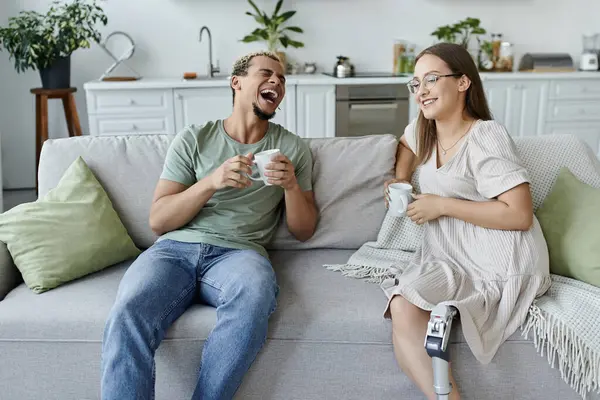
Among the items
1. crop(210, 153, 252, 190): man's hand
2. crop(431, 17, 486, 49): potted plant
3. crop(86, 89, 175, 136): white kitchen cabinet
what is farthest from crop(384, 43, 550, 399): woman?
Answer: crop(431, 17, 486, 49): potted plant

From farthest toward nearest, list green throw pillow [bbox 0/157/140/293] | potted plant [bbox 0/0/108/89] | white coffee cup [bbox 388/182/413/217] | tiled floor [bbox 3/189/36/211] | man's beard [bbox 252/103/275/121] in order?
tiled floor [bbox 3/189/36/211], potted plant [bbox 0/0/108/89], man's beard [bbox 252/103/275/121], green throw pillow [bbox 0/157/140/293], white coffee cup [bbox 388/182/413/217]

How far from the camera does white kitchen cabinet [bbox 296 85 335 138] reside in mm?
4238

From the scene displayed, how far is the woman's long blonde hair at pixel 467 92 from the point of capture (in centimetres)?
186

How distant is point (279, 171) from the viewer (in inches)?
70.0

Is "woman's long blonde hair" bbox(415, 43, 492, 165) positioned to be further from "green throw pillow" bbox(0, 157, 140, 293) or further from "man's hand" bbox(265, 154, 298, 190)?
"green throw pillow" bbox(0, 157, 140, 293)

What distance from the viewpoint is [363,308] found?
5.73ft

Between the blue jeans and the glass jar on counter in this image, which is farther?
the glass jar on counter

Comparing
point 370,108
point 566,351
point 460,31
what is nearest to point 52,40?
point 370,108

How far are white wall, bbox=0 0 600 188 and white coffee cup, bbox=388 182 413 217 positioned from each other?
3.10 meters

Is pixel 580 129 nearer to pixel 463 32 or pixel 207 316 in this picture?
pixel 463 32

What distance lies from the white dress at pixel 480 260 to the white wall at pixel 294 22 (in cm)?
297

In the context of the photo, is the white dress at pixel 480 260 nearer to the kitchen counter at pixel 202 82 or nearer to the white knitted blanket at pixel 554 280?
the white knitted blanket at pixel 554 280

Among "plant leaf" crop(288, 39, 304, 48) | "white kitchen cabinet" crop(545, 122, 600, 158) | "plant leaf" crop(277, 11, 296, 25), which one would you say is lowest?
"white kitchen cabinet" crop(545, 122, 600, 158)

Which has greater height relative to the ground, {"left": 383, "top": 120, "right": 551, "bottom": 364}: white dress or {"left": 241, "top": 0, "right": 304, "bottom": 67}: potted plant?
{"left": 241, "top": 0, "right": 304, "bottom": 67}: potted plant
